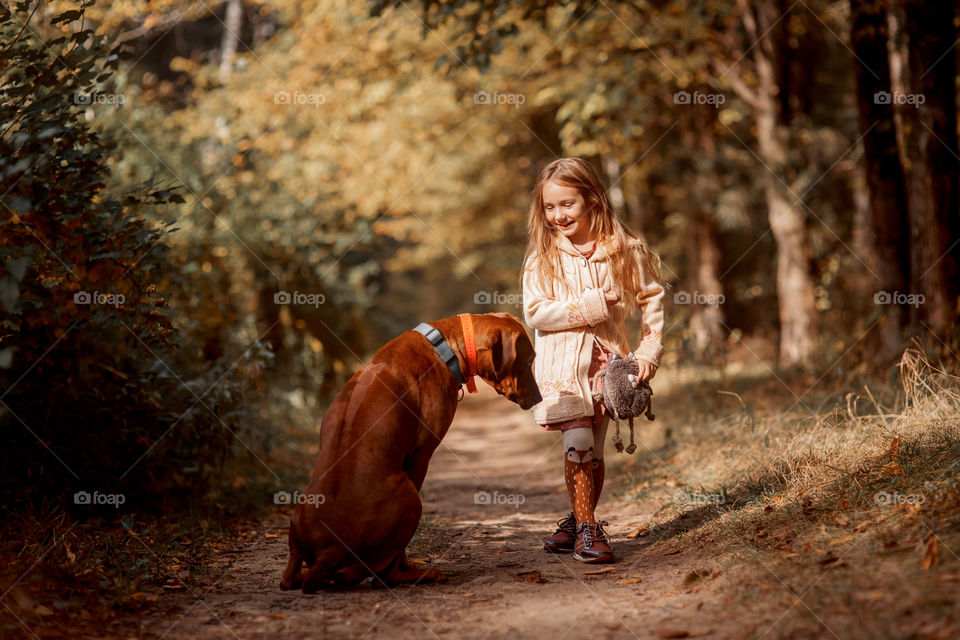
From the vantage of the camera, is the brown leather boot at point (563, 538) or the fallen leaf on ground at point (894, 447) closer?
the fallen leaf on ground at point (894, 447)

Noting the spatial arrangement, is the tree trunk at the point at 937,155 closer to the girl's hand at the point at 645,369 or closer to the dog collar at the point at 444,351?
the girl's hand at the point at 645,369

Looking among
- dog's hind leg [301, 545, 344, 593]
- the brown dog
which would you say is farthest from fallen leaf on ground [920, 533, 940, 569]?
dog's hind leg [301, 545, 344, 593]

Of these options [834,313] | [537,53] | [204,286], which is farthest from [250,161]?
[834,313]

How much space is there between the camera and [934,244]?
677cm

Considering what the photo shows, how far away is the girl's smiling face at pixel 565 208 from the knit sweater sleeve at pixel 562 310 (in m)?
0.34

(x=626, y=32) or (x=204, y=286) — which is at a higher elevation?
(x=626, y=32)

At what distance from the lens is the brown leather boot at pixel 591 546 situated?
421cm

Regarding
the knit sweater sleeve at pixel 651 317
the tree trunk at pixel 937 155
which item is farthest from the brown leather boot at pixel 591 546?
the tree trunk at pixel 937 155

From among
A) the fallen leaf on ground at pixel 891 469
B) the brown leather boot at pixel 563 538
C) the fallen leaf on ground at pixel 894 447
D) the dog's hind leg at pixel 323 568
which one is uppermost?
the fallen leaf on ground at pixel 894 447

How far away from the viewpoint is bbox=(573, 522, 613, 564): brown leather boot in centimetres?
421

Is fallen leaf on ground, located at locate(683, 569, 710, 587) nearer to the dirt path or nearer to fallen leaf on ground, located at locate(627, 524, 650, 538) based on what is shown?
the dirt path

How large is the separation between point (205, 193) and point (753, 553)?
312 inches

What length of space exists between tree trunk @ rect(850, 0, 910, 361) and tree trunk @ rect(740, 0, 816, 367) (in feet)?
10.0

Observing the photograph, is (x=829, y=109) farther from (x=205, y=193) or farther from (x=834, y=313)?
(x=205, y=193)
